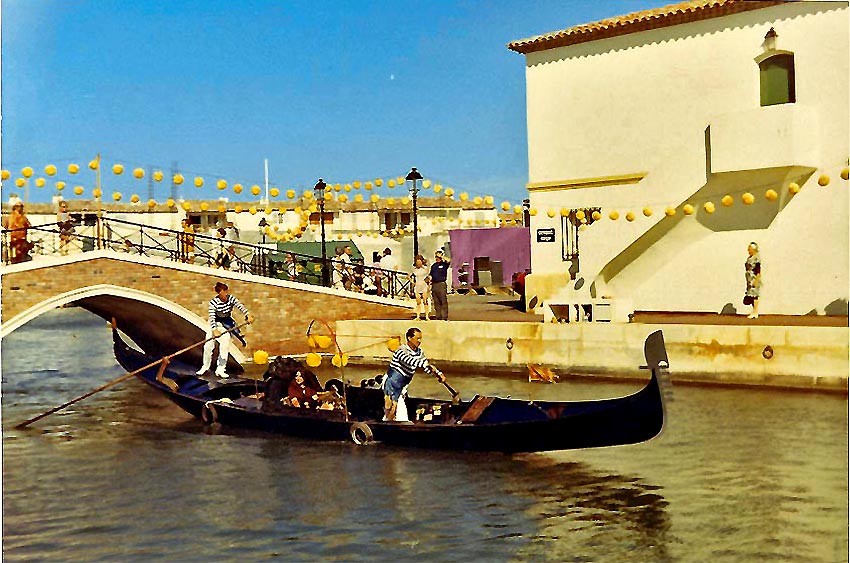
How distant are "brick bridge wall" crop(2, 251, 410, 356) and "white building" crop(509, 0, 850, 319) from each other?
4.18m

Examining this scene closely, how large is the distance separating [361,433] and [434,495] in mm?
2162

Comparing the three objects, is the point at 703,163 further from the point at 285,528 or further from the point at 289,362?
the point at 285,528

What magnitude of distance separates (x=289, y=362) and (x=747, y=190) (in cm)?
1039

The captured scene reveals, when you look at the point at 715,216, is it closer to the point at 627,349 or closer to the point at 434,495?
the point at 627,349

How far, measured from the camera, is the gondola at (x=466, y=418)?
35.3 feet

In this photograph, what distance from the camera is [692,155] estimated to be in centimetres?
2048

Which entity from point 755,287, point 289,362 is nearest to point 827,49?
point 755,287

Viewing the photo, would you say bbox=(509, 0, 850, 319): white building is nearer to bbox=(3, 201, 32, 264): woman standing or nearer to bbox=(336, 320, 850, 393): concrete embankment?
bbox=(336, 320, 850, 393): concrete embankment

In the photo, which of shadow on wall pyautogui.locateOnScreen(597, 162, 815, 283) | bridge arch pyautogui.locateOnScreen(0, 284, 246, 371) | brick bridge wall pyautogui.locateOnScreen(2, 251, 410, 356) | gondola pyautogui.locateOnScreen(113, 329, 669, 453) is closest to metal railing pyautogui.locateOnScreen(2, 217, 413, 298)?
brick bridge wall pyautogui.locateOnScreen(2, 251, 410, 356)

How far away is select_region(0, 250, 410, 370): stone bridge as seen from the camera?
62.3 ft

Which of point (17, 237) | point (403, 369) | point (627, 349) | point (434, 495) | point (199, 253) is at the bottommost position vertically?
point (434, 495)

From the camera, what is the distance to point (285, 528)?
384 inches

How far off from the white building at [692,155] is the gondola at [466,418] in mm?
7143

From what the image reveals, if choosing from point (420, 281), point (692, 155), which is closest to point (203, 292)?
point (420, 281)
